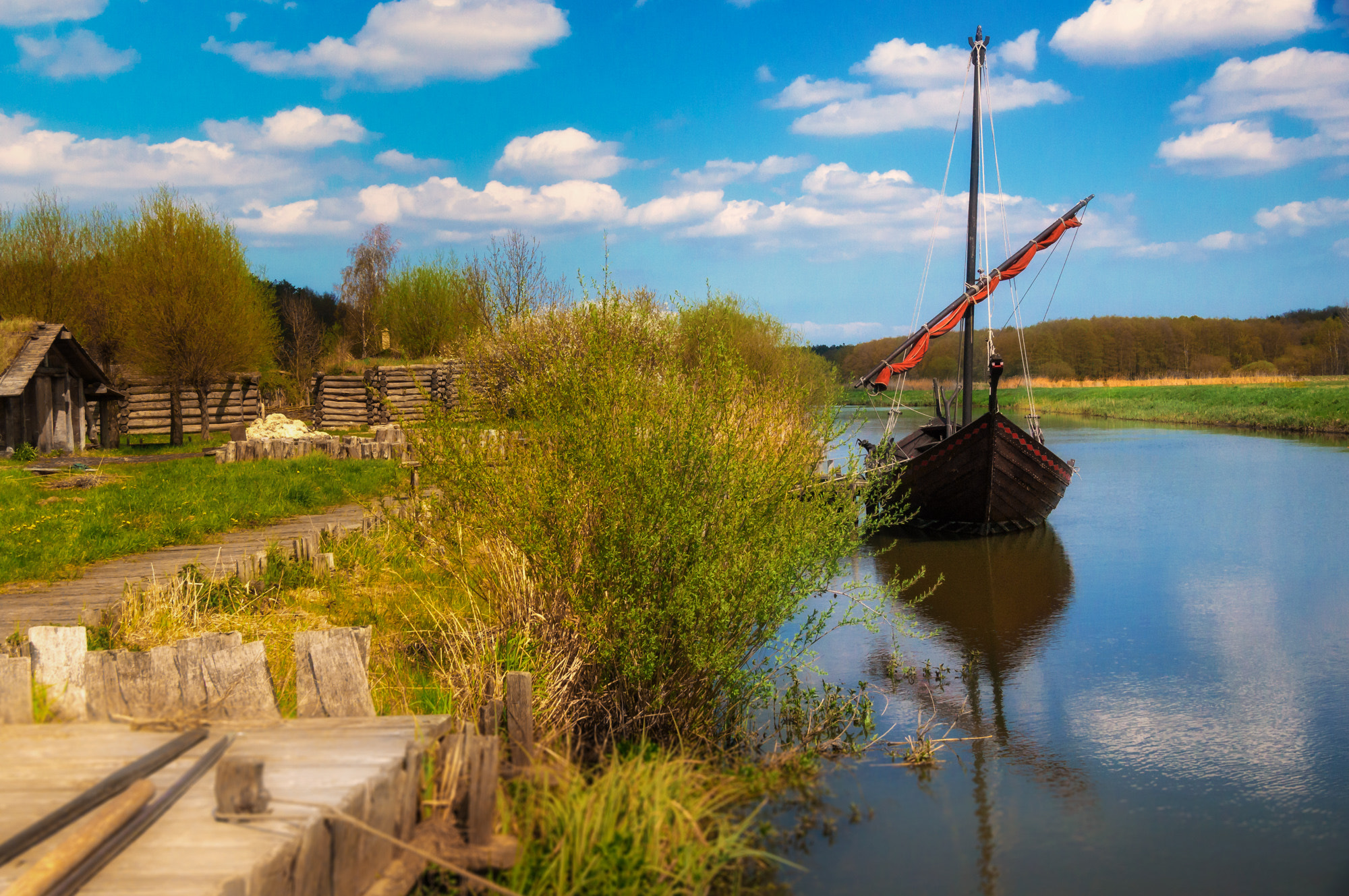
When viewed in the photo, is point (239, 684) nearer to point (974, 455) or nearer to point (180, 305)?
point (974, 455)

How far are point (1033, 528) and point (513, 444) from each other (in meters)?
12.5

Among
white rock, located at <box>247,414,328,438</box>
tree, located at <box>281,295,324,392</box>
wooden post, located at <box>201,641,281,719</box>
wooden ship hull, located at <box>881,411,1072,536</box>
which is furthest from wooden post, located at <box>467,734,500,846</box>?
tree, located at <box>281,295,324,392</box>

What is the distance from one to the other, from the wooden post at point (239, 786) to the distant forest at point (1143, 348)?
241 feet

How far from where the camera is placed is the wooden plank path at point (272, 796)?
2.68 metres

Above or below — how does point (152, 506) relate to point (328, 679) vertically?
above

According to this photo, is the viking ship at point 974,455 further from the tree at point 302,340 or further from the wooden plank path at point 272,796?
the tree at point 302,340

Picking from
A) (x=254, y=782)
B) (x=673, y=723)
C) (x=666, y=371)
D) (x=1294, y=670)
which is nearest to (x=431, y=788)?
(x=254, y=782)

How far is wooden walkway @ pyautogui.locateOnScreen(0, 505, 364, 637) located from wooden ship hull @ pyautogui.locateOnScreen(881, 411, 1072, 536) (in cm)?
914

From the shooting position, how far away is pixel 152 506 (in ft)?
34.0

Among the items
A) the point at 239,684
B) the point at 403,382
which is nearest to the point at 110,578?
the point at 239,684

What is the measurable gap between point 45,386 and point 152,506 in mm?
11641

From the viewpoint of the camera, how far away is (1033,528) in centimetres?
1639

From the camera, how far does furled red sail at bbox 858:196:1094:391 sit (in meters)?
16.5

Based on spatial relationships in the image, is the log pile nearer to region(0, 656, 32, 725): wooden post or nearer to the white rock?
the white rock
